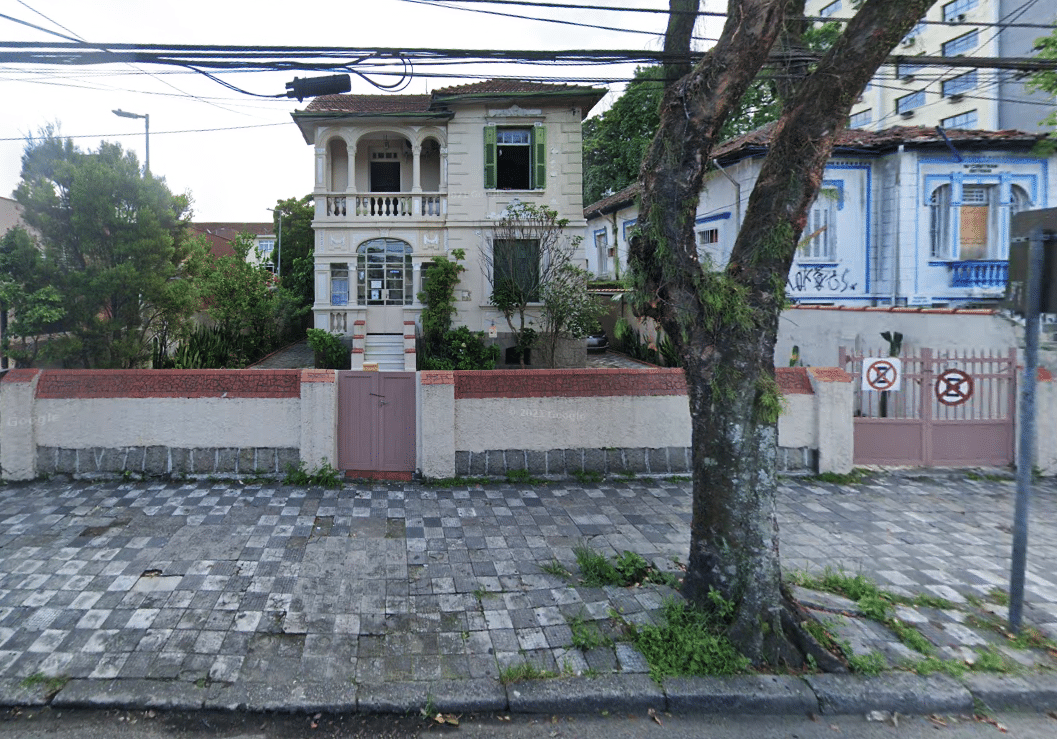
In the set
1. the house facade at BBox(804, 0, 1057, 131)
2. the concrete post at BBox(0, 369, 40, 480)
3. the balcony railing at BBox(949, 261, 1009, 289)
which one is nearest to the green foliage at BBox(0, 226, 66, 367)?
the concrete post at BBox(0, 369, 40, 480)

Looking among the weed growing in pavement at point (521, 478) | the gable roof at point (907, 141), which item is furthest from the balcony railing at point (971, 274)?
the weed growing in pavement at point (521, 478)

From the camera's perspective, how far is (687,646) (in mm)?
4305

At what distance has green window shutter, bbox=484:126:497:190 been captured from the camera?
1688cm

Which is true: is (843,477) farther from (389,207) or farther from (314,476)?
(389,207)

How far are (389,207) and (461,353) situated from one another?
530cm

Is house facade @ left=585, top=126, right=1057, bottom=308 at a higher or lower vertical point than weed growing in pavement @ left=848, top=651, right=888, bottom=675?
higher

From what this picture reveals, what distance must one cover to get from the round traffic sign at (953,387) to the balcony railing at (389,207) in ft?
41.2

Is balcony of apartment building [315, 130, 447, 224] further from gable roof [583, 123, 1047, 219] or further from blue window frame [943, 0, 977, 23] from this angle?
blue window frame [943, 0, 977, 23]

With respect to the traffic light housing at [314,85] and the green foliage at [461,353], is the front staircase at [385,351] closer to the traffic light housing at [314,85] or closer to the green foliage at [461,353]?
the green foliage at [461,353]

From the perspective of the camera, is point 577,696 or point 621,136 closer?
point 577,696

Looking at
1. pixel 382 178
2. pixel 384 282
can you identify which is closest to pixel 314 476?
pixel 384 282

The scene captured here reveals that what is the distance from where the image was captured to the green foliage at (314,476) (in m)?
7.83

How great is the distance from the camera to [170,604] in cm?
496

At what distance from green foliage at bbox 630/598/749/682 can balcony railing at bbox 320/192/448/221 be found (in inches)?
570
